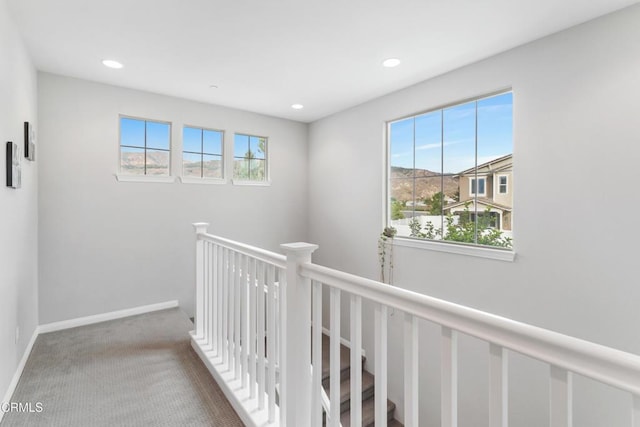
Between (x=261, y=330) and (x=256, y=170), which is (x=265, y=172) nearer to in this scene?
(x=256, y=170)

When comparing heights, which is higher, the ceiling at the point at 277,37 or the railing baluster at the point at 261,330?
the ceiling at the point at 277,37

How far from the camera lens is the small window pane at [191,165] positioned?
4082 mm

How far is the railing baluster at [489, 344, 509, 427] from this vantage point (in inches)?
30.9

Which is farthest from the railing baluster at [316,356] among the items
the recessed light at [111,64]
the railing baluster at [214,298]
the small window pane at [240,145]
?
the small window pane at [240,145]

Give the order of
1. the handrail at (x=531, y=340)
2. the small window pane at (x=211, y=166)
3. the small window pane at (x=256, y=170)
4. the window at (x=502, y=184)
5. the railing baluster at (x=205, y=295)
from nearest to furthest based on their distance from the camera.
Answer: the handrail at (x=531, y=340) < the railing baluster at (x=205, y=295) < the window at (x=502, y=184) < the small window pane at (x=211, y=166) < the small window pane at (x=256, y=170)

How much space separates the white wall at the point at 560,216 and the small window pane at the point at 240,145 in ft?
7.69

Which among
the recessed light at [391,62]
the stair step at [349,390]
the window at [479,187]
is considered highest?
the recessed light at [391,62]

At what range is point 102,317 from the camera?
138 inches

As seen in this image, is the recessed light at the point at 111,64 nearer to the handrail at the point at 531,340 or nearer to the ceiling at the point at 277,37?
the ceiling at the point at 277,37

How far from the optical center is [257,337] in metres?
1.89

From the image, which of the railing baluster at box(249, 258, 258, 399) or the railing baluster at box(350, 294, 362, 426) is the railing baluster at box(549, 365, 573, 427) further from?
the railing baluster at box(249, 258, 258, 399)

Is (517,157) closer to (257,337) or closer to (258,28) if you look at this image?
(258,28)

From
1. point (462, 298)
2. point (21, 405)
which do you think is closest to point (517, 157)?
point (462, 298)

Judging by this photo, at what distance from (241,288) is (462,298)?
85.6 inches
